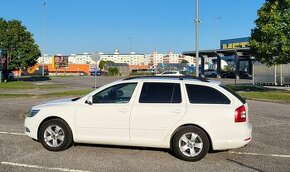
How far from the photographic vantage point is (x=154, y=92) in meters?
7.60

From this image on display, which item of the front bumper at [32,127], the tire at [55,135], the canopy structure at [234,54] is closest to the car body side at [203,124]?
the tire at [55,135]

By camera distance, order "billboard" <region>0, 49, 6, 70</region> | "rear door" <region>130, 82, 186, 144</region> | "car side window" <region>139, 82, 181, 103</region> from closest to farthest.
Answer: "rear door" <region>130, 82, 186, 144</region>
"car side window" <region>139, 82, 181, 103</region>
"billboard" <region>0, 49, 6, 70</region>

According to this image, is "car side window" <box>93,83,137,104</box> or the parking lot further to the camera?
"car side window" <box>93,83,137,104</box>

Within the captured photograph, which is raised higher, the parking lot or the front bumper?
the front bumper

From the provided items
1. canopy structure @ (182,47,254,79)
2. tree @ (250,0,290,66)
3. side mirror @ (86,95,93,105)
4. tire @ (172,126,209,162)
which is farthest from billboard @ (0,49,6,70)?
tire @ (172,126,209,162)

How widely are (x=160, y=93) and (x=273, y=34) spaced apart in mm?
18200

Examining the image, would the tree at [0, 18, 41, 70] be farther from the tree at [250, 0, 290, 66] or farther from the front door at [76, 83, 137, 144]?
the front door at [76, 83, 137, 144]

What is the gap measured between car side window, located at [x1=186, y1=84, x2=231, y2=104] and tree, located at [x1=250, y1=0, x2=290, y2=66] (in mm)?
17233

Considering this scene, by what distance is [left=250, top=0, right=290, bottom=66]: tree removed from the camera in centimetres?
2371

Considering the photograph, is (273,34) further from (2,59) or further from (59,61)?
(59,61)

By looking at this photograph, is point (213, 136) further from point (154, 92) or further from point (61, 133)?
point (61, 133)

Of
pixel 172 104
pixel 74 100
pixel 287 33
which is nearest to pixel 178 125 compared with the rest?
pixel 172 104

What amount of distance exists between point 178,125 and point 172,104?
0.42 meters

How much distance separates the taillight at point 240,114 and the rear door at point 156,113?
98 centimetres
